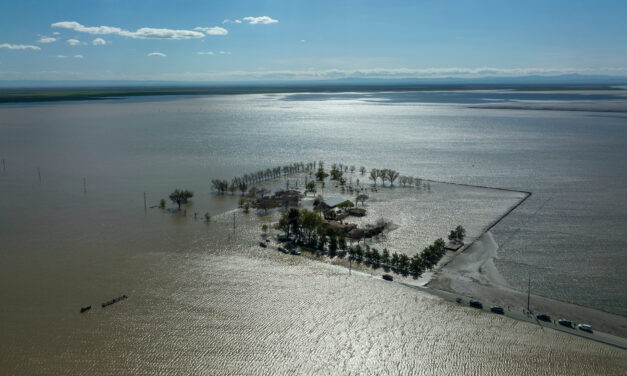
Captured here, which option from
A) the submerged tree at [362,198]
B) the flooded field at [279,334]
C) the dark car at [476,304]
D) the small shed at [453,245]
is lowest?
the flooded field at [279,334]

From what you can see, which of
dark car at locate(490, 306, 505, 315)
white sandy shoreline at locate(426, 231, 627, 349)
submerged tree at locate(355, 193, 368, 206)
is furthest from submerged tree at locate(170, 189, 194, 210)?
dark car at locate(490, 306, 505, 315)

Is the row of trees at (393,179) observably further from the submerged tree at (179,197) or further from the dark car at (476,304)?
the dark car at (476,304)

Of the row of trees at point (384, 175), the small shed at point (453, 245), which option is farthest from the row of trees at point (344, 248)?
the row of trees at point (384, 175)

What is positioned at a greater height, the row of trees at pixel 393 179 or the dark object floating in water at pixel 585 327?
the row of trees at pixel 393 179

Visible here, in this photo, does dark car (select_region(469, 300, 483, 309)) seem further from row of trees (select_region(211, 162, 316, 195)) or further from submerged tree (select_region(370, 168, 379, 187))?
row of trees (select_region(211, 162, 316, 195))

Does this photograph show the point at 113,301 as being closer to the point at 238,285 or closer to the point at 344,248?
the point at 238,285

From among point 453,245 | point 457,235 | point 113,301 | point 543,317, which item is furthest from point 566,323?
point 113,301

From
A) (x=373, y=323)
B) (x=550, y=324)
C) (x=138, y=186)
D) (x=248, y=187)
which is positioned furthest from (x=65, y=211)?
(x=550, y=324)

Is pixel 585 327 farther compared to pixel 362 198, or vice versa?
pixel 362 198

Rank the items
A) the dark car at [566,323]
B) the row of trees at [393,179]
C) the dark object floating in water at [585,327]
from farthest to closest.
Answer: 1. the row of trees at [393,179]
2. the dark car at [566,323]
3. the dark object floating in water at [585,327]
